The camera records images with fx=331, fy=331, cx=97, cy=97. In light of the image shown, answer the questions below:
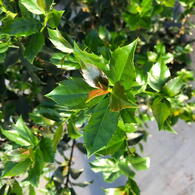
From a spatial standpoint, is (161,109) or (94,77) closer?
(94,77)

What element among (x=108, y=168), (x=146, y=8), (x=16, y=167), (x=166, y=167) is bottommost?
(x=166, y=167)

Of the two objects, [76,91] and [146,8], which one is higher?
A: [76,91]

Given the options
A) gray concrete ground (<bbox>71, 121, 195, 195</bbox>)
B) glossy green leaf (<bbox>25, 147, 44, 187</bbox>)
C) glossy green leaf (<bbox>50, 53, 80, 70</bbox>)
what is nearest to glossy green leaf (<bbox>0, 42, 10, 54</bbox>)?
glossy green leaf (<bbox>50, 53, 80, 70</bbox>)

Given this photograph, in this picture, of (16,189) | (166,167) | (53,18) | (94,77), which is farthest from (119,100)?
(166,167)

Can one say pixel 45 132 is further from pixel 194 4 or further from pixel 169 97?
pixel 194 4

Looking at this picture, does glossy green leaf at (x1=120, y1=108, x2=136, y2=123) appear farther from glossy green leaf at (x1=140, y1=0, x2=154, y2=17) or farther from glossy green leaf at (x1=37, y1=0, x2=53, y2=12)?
glossy green leaf at (x1=140, y1=0, x2=154, y2=17)

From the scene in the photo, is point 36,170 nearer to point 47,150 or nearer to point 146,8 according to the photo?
point 47,150

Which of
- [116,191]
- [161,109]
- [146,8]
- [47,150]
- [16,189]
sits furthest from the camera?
[146,8]

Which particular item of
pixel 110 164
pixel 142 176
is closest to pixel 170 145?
pixel 142 176

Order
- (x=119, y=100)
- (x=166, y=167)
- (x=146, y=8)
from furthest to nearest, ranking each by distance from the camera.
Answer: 1. (x=166, y=167)
2. (x=146, y=8)
3. (x=119, y=100)
